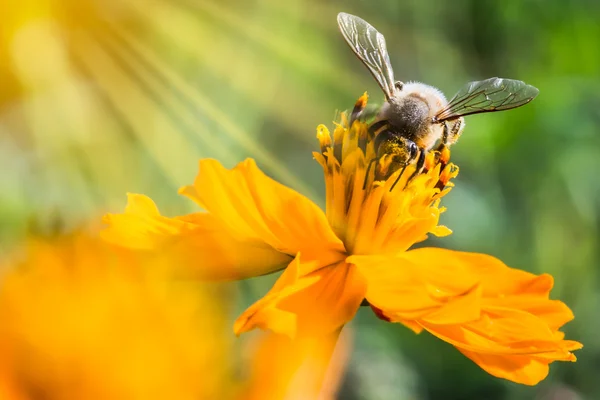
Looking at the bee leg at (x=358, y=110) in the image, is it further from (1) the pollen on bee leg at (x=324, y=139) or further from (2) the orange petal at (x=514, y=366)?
(2) the orange petal at (x=514, y=366)

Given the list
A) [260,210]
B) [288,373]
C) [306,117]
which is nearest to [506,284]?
[260,210]

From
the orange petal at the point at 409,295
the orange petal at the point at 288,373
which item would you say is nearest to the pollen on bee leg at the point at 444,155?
the orange petal at the point at 409,295

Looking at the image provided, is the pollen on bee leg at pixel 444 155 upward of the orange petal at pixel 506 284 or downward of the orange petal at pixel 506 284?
upward

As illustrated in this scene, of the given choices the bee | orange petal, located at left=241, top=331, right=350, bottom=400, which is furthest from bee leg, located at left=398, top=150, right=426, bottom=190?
orange petal, located at left=241, top=331, right=350, bottom=400

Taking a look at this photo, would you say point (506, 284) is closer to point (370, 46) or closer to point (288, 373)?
point (370, 46)

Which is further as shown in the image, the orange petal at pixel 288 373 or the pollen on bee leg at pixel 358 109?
the pollen on bee leg at pixel 358 109

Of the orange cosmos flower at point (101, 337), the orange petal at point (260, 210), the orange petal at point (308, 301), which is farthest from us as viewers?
the orange petal at point (260, 210)

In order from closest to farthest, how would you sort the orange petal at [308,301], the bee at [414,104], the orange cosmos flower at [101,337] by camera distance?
the orange cosmos flower at [101,337]
the orange petal at [308,301]
the bee at [414,104]
